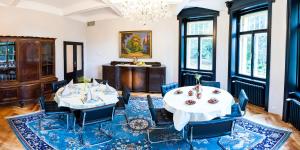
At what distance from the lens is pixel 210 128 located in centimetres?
342

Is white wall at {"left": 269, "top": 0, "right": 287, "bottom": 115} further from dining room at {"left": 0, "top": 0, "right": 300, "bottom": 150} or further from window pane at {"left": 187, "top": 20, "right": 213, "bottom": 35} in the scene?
window pane at {"left": 187, "top": 20, "right": 213, "bottom": 35}

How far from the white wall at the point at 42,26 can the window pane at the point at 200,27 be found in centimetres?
471

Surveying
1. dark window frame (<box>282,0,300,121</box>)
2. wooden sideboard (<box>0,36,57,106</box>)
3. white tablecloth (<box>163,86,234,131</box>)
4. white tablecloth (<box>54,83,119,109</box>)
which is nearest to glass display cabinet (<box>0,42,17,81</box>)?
wooden sideboard (<box>0,36,57,106</box>)

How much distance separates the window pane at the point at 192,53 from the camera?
881 centimetres

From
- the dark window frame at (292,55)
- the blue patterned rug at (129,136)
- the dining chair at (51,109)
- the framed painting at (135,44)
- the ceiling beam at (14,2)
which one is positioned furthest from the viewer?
the framed painting at (135,44)

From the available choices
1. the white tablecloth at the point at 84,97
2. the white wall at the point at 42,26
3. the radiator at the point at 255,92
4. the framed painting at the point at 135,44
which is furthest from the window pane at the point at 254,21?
the white wall at the point at 42,26

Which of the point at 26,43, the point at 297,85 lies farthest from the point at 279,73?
the point at 26,43

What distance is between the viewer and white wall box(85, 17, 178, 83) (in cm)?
908

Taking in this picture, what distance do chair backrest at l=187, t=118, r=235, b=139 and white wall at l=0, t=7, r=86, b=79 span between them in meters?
6.36

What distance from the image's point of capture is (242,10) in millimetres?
7082

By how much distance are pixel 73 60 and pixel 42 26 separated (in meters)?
2.01

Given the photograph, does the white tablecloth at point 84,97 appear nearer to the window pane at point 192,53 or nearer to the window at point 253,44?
the window at point 253,44

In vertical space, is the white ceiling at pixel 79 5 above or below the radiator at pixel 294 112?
above

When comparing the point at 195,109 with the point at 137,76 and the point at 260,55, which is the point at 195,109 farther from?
the point at 137,76
